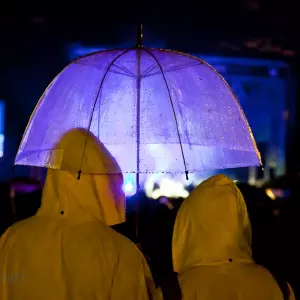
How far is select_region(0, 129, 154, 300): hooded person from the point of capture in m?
2.35

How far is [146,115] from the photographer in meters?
3.34

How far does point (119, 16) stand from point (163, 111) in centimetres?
1328

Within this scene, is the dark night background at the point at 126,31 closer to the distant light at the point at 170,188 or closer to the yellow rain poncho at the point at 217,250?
the distant light at the point at 170,188

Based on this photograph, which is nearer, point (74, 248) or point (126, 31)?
point (74, 248)

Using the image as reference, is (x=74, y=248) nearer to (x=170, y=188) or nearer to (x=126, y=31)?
(x=170, y=188)

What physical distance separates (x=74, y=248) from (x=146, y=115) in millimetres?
1220

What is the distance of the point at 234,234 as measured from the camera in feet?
8.12

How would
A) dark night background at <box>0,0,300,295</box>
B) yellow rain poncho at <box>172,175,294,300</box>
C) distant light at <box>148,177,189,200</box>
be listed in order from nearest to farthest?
yellow rain poncho at <box>172,175,294,300</box>, distant light at <box>148,177,189,200</box>, dark night background at <box>0,0,300,295</box>

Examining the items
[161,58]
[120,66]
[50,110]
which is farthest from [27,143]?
[161,58]

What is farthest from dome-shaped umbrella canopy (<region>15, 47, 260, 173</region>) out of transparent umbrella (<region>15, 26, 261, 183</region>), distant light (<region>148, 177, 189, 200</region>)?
distant light (<region>148, 177, 189, 200</region>)

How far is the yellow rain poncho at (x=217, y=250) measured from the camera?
7.64 feet

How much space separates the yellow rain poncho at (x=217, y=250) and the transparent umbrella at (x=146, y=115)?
31.6 inches

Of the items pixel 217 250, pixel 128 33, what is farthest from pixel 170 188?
pixel 217 250

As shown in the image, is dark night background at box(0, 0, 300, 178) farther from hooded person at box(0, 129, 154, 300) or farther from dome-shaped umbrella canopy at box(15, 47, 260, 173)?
hooded person at box(0, 129, 154, 300)
